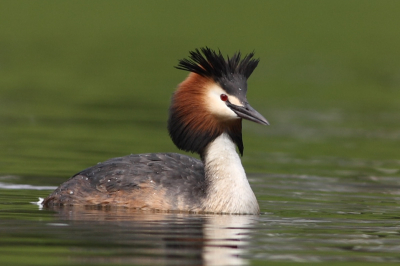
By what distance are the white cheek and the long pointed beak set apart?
6cm

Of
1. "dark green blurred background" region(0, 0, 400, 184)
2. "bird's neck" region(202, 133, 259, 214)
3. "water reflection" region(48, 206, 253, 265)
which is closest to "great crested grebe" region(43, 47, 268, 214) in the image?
"bird's neck" region(202, 133, 259, 214)

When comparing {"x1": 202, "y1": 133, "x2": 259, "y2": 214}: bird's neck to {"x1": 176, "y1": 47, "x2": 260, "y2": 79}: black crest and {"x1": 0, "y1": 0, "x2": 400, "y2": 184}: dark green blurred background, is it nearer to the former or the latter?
{"x1": 176, "y1": 47, "x2": 260, "y2": 79}: black crest

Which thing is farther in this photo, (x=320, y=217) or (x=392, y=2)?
(x=392, y=2)

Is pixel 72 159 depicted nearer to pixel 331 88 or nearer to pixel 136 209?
pixel 136 209

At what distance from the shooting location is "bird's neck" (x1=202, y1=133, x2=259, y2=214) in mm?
13898

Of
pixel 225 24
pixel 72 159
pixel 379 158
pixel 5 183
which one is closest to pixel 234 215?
pixel 5 183

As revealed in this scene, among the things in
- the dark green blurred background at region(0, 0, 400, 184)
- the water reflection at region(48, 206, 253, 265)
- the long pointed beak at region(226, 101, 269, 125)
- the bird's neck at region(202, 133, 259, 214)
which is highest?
the dark green blurred background at region(0, 0, 400, 184)

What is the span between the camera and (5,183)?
16.1 meters

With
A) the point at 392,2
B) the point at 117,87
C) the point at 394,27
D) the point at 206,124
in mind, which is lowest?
the point at 206,124

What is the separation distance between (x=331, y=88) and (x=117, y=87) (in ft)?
25.2

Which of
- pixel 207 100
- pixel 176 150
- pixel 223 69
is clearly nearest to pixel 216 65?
pixel 223 69

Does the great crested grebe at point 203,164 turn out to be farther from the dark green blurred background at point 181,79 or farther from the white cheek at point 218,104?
the dark green blurred background at point 181,79

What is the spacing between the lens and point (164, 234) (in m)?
12.0

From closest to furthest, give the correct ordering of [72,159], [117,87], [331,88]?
[72,159]
[117,87]
[331,88]
